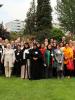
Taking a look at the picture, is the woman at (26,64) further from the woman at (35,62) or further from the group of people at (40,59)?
the woman at (35,62)

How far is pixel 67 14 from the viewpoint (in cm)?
6059

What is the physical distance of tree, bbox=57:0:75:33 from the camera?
197 feet

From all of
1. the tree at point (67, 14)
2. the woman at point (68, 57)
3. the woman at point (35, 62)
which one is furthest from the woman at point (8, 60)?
the tree at point (67, 14)

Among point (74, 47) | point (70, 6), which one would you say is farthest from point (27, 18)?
point (74, 47)

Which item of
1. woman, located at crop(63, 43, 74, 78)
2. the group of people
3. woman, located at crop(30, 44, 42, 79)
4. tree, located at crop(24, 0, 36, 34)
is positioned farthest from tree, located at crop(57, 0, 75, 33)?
woman, located at crop(30, 44, 42, 79)

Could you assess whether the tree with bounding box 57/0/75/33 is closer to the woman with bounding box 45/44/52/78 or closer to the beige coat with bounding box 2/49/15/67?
the beige coat with bounding box 2/49/15/67

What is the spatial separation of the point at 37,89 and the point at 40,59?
336 cm

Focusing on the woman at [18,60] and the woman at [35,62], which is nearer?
the woman at [35,62]

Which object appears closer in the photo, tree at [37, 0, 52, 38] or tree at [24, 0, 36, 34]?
tree at [37, 0, 52, 38]

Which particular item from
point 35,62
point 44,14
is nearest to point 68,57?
point 35,62

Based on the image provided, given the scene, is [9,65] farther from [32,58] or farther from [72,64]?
[72,64]

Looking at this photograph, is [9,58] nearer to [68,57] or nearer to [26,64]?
[26,64]

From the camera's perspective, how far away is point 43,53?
19.5 meters

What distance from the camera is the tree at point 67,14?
60000 mm
